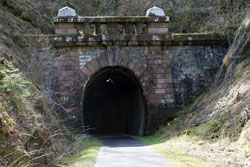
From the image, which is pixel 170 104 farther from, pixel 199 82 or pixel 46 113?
pixel 46 113

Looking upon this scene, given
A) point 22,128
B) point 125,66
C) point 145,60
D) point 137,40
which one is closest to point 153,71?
point 145,60

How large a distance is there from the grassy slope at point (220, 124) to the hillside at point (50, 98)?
0.03 metres

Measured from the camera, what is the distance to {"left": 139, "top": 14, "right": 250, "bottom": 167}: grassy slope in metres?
6.78

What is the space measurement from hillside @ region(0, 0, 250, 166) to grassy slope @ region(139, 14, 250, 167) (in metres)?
0.03

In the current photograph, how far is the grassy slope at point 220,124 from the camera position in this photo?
6.78m

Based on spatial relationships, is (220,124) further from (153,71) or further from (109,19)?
(109,19)

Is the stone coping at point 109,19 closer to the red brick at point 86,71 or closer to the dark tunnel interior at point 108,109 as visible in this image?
the red brick at point 86,71

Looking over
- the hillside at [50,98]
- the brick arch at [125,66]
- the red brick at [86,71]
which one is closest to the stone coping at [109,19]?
the brick arch at [125,66]

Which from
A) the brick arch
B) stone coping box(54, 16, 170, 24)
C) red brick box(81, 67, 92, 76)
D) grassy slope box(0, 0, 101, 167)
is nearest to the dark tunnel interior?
the brick arch

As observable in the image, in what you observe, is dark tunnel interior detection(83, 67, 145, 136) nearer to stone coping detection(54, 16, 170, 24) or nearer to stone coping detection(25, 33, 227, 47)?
stone coping detection(25, 33, 227, 47)

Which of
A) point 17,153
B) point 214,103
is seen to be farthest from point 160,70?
point 17,153

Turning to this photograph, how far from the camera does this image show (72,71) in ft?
44.3

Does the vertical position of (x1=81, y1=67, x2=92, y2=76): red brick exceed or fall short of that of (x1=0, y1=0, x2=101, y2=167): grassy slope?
it exceeds it

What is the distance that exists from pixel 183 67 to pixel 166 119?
2561 mm
